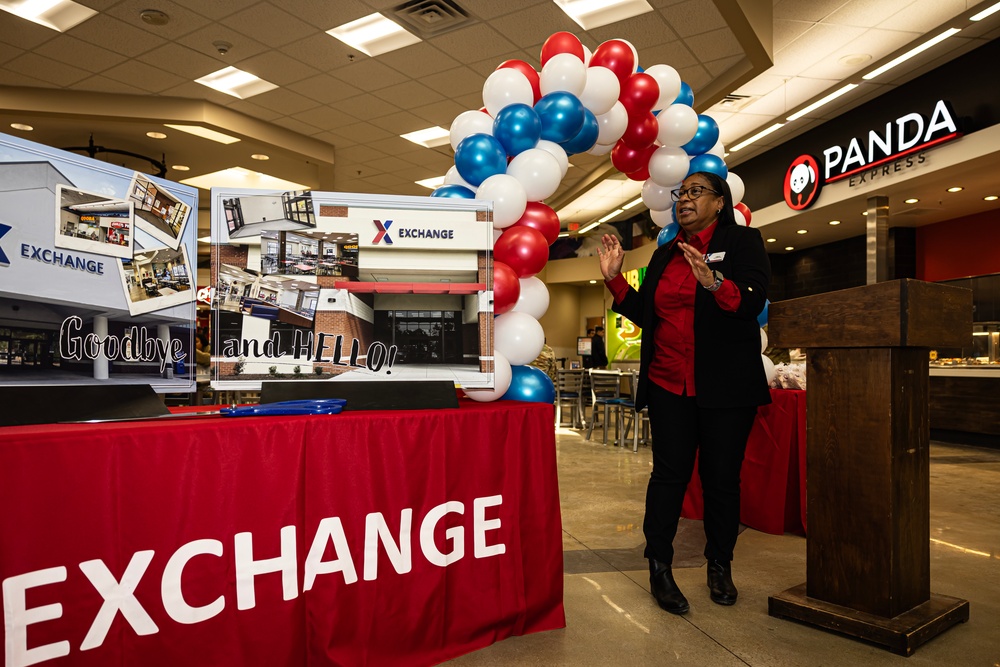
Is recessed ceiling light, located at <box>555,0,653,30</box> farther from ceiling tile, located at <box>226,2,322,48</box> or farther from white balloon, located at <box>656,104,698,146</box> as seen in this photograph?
white balloon, located at <box>656,104,698,146</box>

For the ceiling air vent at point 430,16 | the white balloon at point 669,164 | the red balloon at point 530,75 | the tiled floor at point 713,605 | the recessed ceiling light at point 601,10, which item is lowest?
the tiled floor at point 713,605

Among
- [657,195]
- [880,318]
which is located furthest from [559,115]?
[880,318]

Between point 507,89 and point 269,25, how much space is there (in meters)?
3.76

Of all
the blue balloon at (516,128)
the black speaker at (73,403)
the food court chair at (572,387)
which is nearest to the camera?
the black speaker at (73,403)

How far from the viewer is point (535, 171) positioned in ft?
7.63

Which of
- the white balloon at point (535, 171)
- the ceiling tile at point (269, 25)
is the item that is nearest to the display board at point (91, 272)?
the white balloon at point (535, 171)

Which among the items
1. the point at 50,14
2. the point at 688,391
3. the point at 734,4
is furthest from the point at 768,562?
the point at 50,14

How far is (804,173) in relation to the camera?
7957mm

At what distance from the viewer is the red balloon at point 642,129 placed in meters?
2.93

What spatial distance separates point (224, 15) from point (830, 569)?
566cm

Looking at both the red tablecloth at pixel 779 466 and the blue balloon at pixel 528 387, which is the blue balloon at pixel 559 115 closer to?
the blue balloon at pixel 528 387

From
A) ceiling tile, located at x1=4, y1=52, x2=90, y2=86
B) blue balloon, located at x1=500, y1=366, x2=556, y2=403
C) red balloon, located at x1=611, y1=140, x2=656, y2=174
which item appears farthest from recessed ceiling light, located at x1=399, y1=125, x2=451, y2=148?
blue balloon, located at x1=500, y1=366, x2=556, y2=403

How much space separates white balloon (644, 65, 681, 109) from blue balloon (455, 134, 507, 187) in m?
1.05

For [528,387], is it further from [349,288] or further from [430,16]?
[430,16]
